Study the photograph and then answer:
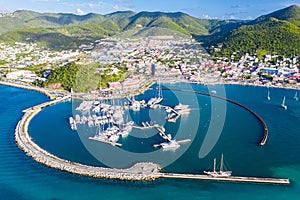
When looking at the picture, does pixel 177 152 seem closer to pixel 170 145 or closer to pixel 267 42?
pixel 170 145

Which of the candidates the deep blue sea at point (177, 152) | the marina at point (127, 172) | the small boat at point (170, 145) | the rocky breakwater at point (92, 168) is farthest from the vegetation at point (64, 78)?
the small boat at point (170, 145)

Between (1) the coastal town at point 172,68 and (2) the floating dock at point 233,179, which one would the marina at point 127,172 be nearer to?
(2) the floating dock at point 233,179

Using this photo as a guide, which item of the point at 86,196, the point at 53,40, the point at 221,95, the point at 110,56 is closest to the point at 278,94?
the point at 221,95

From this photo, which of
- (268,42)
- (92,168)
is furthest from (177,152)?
(268,42)

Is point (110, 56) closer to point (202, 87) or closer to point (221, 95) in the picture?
point (202, 87)

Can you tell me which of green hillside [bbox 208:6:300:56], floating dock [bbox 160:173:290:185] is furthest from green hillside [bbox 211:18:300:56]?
floating dock [bbox 160:173:290:185]
